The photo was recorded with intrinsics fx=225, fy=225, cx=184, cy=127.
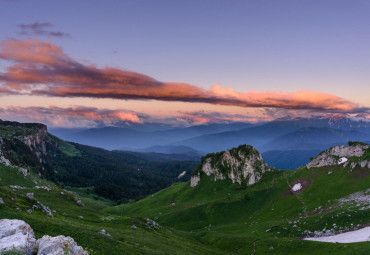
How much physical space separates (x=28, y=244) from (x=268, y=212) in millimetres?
111392

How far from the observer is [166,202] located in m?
178

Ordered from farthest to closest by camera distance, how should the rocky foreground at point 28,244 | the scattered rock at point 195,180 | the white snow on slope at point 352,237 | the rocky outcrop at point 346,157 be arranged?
the scattered rock at point 195,180
the rocky outcrop at point 346,157
the white snow on slope at point 352,237
the rocky foreground at point 28,244

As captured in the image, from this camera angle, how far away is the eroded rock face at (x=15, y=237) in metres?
22.4

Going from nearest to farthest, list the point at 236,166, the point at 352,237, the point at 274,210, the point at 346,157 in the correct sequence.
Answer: the point at 352,237 → the point at 274,210 → the point at 346,157 → the point at 236,166

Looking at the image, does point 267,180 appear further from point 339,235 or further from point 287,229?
point 339,235

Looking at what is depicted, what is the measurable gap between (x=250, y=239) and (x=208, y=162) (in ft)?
354

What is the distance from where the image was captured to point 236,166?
543 feet

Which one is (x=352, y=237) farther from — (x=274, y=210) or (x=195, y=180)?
(x=195, y=180)

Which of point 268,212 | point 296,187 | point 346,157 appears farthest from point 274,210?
point 346,157

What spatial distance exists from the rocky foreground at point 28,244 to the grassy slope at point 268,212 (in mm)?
58210

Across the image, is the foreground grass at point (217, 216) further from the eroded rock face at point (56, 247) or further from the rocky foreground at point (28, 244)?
the rocky foreground at point (28, 244)

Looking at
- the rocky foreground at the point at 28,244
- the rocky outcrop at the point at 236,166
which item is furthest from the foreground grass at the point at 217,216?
the rocky foreground at the point at 28,244

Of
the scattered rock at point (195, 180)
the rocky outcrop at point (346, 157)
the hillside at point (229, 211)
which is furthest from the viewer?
the scattered rock at point (195, 180)

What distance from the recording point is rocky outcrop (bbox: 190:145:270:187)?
157625 mm
